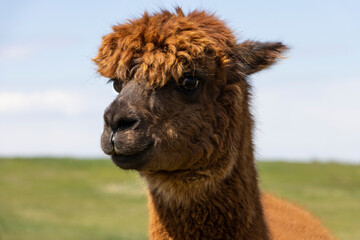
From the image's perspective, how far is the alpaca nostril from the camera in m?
4.58

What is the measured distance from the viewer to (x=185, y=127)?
4.90 m

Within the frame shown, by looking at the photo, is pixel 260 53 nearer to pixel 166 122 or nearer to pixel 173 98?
pixel 173 98

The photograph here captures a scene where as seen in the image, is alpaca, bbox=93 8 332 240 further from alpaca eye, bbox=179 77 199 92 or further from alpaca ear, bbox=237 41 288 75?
alpaca ear, bbox=237 41 288 75

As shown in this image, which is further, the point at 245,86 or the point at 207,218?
the point at 245,86

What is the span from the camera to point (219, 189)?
4.98 metres

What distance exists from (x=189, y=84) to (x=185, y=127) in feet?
1.21

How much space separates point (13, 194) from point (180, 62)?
29.5 meters

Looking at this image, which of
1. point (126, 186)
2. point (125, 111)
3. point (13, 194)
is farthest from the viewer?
point (126, 186)

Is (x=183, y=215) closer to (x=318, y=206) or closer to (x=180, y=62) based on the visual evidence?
(x=180, y=62)

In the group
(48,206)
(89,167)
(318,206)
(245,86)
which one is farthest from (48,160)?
(245,86)

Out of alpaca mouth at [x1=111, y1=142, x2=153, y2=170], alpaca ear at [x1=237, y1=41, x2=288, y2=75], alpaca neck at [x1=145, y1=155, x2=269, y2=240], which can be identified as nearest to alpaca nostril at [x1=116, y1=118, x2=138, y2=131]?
alpaca mouth at [x1=111, y1=142, x2=153, y2=170]

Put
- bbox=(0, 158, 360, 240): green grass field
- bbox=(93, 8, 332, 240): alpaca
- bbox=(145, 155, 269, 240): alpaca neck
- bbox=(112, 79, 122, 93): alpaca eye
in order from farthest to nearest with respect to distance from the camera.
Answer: bbox=(0, 158, 360, 240): green grass field → bbox=(112, 79, 122, 93): alpaca eye → bbox=(145, 155, 269, 240): alpaca neck → bbox=(93, 8, 332, 240): alpaca

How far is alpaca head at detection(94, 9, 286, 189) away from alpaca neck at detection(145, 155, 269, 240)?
0.64 feet

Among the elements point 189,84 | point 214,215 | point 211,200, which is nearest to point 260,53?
point 189,84
